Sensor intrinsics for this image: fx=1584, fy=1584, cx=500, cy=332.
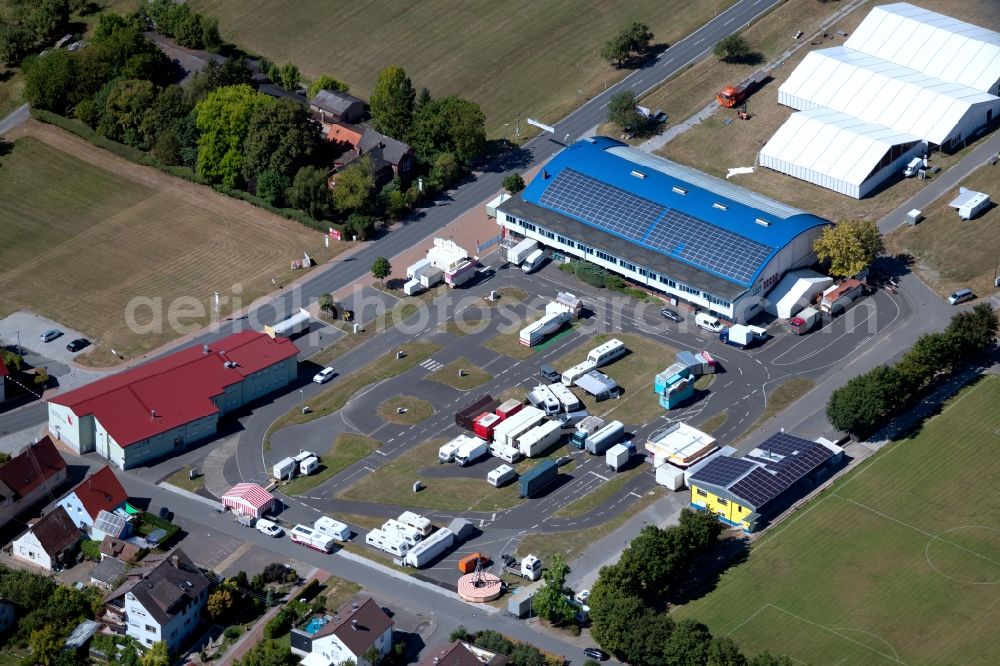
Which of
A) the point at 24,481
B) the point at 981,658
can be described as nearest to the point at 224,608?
the point at 24,481

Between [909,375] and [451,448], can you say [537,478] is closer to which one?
[451,448]

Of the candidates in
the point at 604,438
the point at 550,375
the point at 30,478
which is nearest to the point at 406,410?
the point at 550,375

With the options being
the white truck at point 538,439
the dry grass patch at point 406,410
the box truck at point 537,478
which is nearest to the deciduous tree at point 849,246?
the white truck at point 538,439

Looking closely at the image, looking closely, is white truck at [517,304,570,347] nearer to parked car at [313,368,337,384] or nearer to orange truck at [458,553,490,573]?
parked car at [313,368,337,384]

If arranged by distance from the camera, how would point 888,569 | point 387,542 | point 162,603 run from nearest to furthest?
point 162,603, point 888,569, point 387,542

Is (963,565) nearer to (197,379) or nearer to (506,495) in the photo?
(506,495)

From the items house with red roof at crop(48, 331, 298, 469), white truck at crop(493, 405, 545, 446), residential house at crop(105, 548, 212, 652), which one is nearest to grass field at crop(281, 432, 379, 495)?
house with red roof at crop(48, 331, 298, 469)
